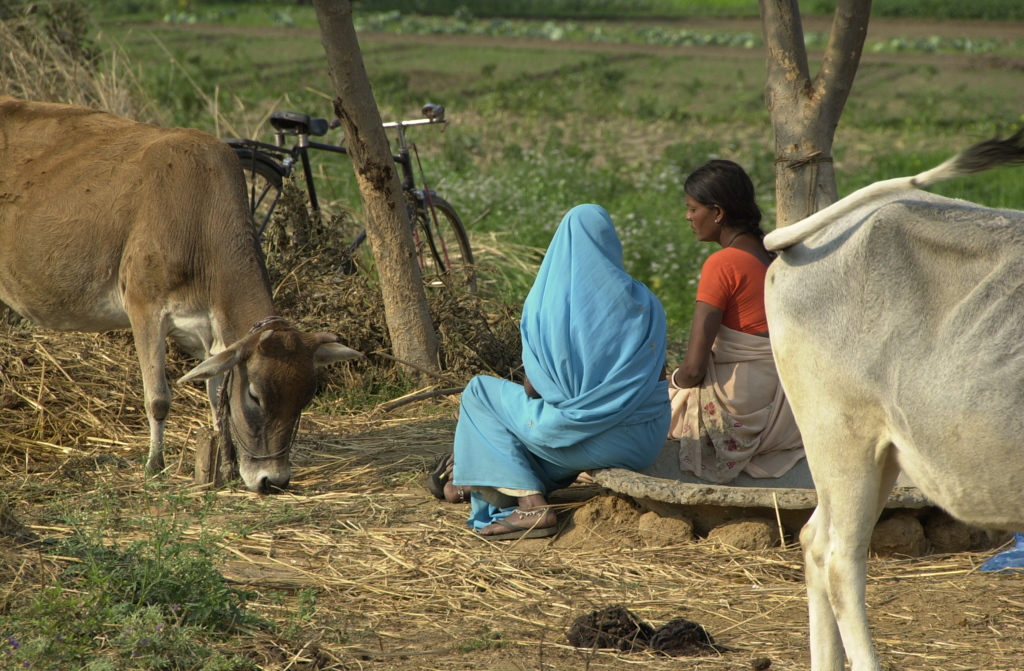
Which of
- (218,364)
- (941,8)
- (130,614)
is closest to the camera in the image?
(130,614)

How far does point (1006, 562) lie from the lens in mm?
4078

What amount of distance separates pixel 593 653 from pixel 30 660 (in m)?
1.60

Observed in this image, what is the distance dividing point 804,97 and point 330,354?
243cm

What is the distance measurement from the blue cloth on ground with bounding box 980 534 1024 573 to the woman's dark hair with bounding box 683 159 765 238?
1.49 metres

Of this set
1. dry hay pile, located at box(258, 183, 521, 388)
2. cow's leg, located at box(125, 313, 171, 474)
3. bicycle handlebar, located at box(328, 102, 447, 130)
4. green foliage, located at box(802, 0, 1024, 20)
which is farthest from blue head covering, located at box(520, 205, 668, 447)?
green foliage, located at box(802, 0, 1024, 20)

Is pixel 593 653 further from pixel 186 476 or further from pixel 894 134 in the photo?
pixel 894 134

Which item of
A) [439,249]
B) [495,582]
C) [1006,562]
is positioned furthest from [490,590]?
[439,249]

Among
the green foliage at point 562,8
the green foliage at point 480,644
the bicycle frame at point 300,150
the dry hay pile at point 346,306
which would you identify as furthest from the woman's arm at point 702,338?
the green foliage at point 562,8

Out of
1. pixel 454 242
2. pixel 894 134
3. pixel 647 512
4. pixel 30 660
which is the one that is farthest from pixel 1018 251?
pixel 894 134

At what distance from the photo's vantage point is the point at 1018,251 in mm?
2912

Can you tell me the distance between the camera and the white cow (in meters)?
2.83

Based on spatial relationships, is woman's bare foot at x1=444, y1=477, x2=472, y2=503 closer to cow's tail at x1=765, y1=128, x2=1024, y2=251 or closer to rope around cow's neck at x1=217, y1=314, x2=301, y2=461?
rope around cow's neck at x1=217, y1=314, x2=301, y2=461

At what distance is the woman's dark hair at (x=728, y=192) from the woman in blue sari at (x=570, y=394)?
1.24 ft

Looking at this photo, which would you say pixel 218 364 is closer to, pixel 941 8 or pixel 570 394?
pixel 570 394
